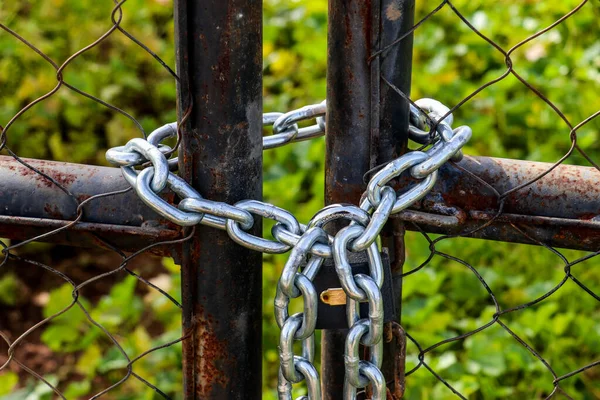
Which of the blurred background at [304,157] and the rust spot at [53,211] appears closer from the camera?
the rust spot at [53,211]

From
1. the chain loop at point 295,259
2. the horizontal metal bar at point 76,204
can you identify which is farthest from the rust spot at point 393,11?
the horizontal metal bar at point 76,204

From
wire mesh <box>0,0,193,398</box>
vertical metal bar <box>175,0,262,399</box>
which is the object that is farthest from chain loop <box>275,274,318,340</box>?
wire mesh <box>0,0,193,398</box>

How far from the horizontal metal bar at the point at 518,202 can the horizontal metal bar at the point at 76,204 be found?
0.99 ft

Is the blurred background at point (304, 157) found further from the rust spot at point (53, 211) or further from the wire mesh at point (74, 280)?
the rust spot at point (53, 211)

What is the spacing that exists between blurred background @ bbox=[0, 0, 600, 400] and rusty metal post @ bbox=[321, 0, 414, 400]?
827 mm

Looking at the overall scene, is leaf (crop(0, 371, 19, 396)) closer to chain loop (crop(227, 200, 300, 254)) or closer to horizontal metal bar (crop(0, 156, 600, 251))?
horizontal metal bar (crop(0, 156, 600, 251))

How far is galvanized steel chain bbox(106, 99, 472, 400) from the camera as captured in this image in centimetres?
82

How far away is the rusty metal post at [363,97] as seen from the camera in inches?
34.1

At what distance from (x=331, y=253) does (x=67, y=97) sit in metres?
2.03

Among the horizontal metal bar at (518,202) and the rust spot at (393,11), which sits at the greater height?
the rust spot at (393,11)

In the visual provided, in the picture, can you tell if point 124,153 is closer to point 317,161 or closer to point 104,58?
point 317,161

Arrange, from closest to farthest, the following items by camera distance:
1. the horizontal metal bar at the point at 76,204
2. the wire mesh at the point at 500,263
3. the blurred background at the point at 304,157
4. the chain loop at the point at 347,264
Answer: the chain loop at the point at 347,264 < the horizontal metal bar at the point at 76,204 < the wire mesh at the point at 500,263 < the blurred background at the point at 304,157

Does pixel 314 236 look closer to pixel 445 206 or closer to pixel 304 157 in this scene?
pixel 445 206

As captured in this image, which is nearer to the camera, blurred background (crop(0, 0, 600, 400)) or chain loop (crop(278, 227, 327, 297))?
chain loop (crop(278, 227, 327, 297))
